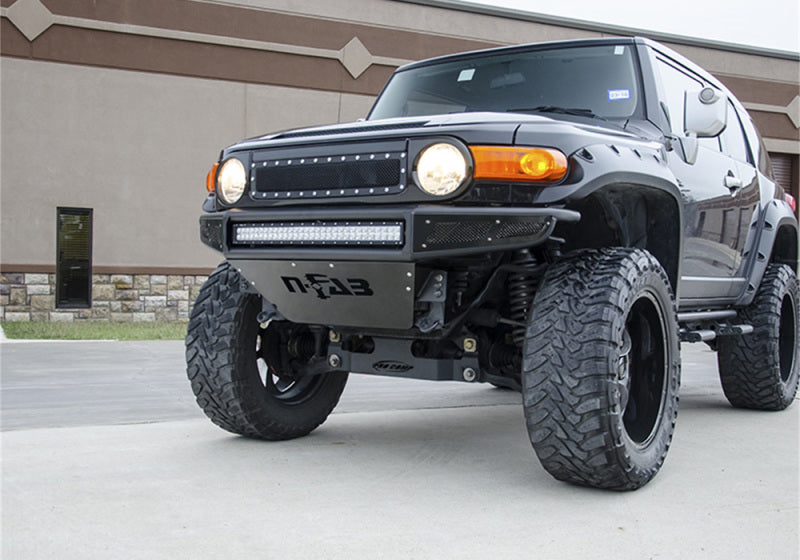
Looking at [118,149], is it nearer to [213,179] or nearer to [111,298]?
[111,298]

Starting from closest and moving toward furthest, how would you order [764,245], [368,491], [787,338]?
[368,491]
[764,245]
[787,338]

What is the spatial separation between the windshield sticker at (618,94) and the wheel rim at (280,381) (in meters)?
2.10

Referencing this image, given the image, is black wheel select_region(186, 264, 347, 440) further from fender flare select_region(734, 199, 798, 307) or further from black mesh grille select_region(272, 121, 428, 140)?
fender flare select_region(734, 199, 798, 307)

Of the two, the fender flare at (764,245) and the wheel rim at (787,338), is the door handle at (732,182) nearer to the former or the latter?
the fender flare at (764,245)

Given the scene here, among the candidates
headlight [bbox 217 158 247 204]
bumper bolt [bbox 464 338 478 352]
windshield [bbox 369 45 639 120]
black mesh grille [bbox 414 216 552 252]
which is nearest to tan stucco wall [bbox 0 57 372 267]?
windshield [bbox 369 45 639 120]

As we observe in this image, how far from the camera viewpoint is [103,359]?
8.59m

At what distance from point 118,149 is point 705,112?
1182cm

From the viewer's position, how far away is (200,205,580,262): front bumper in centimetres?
334

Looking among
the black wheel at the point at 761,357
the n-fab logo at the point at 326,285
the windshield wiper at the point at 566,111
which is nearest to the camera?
the n-fab logo at the point at 326,285

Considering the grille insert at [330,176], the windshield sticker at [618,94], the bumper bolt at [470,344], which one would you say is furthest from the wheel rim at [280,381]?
the windshield sticker at [618,94]

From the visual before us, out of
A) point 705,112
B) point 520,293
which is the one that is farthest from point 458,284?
point 705,112

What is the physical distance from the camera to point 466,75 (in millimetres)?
4926

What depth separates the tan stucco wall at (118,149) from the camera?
13.9 meters

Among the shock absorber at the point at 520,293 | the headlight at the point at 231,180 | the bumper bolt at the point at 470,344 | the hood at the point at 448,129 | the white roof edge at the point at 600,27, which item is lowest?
the bumper bolt at the point at 470,344
